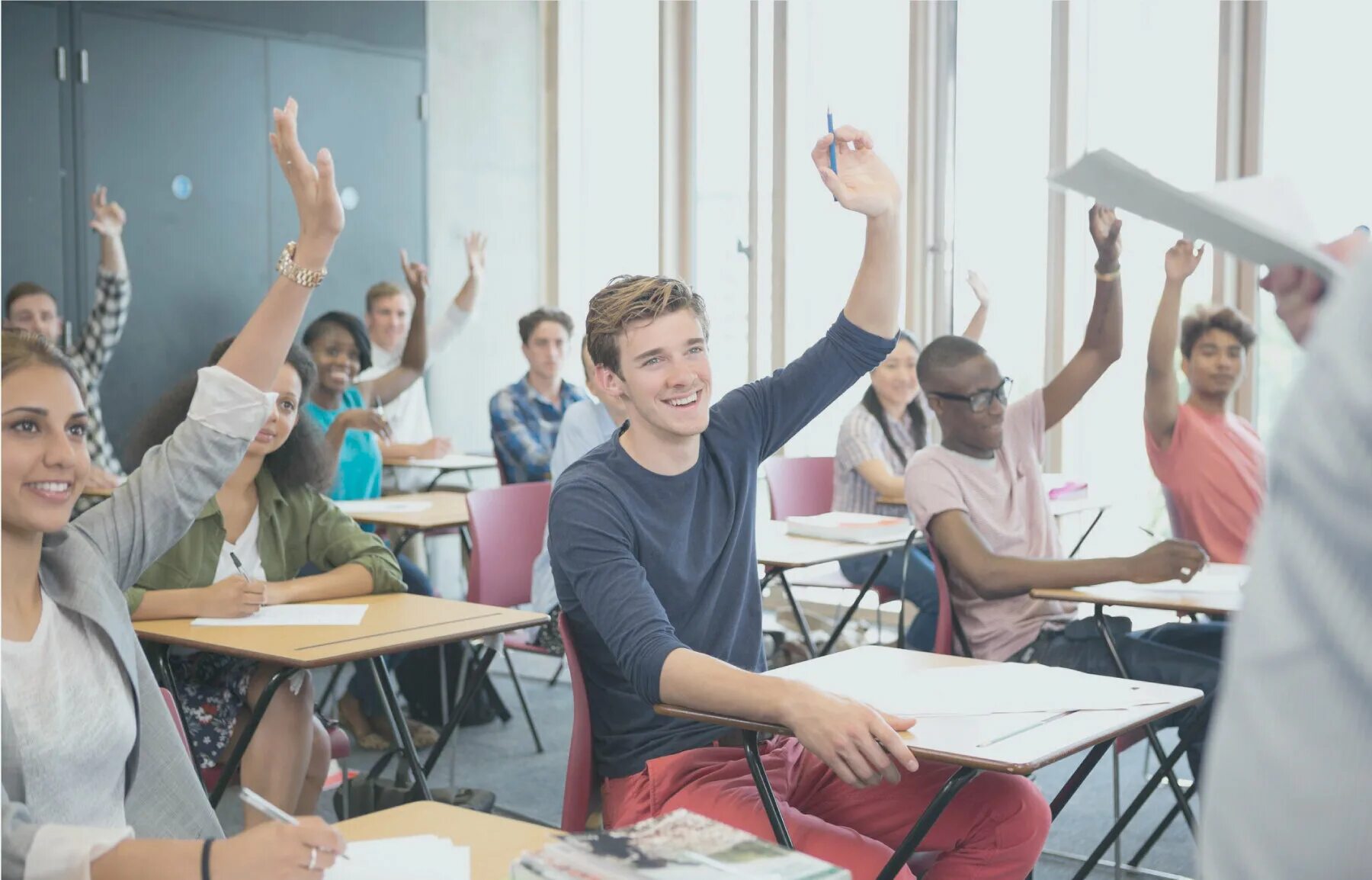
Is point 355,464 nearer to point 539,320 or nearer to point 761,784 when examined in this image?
point 539,320

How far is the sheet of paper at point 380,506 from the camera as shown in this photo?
4.45 meters

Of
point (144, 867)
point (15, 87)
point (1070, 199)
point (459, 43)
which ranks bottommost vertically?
point (144, 867)

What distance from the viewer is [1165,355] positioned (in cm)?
380

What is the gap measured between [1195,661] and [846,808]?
4.10ft

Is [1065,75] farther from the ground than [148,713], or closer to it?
farther from the ground

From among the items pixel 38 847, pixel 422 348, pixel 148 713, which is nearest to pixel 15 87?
pixel 422 348

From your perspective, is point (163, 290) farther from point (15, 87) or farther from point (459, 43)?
point (459, 43)

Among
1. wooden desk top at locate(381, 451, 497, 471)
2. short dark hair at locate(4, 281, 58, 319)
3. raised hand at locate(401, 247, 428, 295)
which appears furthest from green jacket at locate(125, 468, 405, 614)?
raised hand at locate(401, 247, 428, 295)

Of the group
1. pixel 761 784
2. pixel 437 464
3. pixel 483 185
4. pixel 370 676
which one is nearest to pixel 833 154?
pixel 761 784

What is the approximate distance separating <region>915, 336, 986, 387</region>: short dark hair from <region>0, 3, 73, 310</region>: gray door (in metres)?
4.00

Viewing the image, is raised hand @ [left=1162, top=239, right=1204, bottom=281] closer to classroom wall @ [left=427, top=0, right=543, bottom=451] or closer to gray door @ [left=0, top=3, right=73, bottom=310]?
classroom wall @ [left=427, top=0, right=543, bottom=451]

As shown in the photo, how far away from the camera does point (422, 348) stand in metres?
6.30

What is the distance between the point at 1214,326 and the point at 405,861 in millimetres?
3346

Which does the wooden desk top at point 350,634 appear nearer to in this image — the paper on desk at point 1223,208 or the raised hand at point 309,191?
the raised hand at point 309,191
